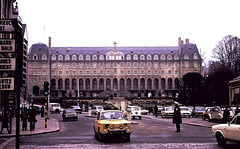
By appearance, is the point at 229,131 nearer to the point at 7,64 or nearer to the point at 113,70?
the point at 7,64

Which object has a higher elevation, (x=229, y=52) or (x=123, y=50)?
(x=123, y=50)

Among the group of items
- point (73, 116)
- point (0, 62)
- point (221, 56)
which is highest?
point (221, 56)

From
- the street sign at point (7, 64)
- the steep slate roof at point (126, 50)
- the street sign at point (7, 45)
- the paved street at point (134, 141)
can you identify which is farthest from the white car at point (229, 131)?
the steep slate roof at point (126, 50)

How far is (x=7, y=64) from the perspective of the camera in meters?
12.1

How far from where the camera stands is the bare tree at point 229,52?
7031 centimetres

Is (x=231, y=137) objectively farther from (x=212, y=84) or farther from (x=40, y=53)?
(x=40, y=53)

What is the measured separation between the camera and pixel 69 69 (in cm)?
12175

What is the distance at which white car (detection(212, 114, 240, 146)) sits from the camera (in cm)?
→ 1375

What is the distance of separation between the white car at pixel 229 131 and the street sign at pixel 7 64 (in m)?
9.09

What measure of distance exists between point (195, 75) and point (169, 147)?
60609 millimetres

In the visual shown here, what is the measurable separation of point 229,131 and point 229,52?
61.2 m

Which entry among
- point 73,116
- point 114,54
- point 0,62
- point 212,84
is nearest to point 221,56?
point 212,84

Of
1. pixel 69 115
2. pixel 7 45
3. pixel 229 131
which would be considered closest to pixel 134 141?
pixel 229 131

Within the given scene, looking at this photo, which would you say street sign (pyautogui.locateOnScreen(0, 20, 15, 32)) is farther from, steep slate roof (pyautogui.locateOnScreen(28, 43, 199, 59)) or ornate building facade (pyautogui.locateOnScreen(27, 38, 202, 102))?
steep slate roof (pyautogui.locateOnScreen(28, 43, 199, 59))
